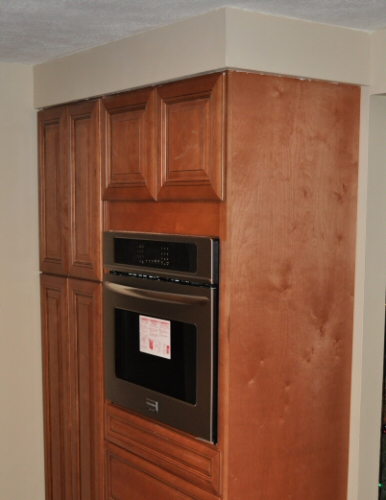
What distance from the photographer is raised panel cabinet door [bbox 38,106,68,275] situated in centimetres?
317

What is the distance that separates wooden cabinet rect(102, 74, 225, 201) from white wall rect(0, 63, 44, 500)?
0.66 m

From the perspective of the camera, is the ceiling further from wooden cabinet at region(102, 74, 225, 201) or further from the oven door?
the oven door

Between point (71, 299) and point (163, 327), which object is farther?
point (71, 299)

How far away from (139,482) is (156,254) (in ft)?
3.12

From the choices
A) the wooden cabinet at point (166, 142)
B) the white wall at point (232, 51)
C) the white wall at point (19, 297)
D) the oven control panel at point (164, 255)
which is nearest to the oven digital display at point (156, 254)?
the oven control panel at point (164, 255)

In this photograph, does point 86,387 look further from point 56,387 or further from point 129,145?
point 129,145

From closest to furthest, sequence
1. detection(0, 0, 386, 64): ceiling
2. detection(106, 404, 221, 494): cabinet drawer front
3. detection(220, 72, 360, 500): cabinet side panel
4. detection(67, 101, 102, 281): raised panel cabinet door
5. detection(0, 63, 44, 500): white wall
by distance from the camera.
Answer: detection(0, 0, 386, 64): ceiling
detection(220, 72, 360, 500): cabinet side panel
detection(106, 404, 221, 494): cabinet drawer front
detection(67, 101, 102, 281): raised panel cabinet door
detection(0, 63, 44, 500): white wall

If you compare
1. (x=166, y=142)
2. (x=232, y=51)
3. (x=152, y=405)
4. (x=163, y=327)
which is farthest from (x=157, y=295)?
(x=232, y=51)

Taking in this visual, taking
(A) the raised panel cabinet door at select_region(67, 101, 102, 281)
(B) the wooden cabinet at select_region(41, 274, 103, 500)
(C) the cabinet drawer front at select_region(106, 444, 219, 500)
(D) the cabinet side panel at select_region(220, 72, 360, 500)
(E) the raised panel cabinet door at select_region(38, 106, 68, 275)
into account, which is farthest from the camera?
(E) the raised panel cabinet door at select_region(38, 106, 68, 275)

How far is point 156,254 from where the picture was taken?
261 cm

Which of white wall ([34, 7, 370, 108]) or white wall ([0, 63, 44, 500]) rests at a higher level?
white wall ([34, 7, 370, 108])

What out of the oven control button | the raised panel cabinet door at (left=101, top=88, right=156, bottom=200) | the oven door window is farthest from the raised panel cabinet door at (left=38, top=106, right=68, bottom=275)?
the oven control button

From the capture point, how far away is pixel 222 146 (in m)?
2.26

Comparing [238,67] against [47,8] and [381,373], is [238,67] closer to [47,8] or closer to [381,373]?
[47,8]
